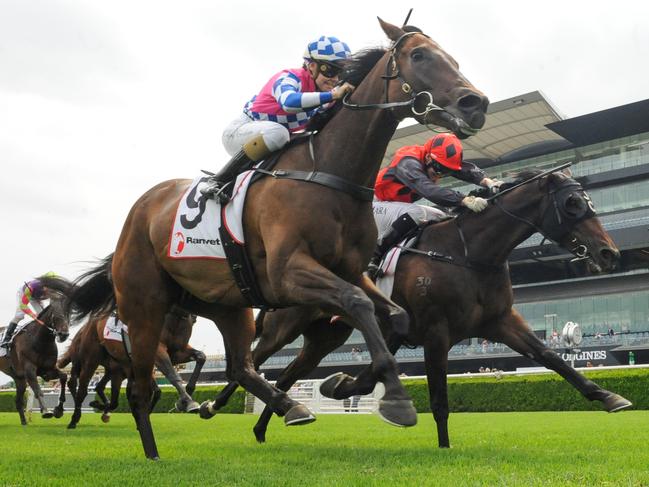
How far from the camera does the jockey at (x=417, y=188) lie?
6.29 m

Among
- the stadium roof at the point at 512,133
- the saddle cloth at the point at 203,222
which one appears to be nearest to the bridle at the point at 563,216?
the saddle cloth at the point at 203,222

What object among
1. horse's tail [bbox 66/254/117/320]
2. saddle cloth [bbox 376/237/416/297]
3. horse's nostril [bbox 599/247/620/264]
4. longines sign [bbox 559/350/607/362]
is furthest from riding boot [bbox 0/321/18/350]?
longines sign [bbox 559/350/607/362]

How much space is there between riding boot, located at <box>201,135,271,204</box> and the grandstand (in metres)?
32.8

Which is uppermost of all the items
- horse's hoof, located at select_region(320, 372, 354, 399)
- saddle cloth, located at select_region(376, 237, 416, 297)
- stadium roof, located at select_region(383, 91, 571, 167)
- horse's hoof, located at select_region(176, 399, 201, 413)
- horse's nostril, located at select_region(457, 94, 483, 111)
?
stadium roof, located at select_region(383, 91, 571, 167)

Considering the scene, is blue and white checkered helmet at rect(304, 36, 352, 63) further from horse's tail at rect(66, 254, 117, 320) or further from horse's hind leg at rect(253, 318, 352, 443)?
horse's tail at rect(66, 254, 117, 320)

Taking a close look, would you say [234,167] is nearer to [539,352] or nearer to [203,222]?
[203,222]

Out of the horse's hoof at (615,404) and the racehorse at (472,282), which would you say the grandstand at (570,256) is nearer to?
the racehorse at (472,282)

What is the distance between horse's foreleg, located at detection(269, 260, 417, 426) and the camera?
3.58 metres

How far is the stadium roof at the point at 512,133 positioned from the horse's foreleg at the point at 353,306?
40.2 metres

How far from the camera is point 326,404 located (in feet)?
65.8

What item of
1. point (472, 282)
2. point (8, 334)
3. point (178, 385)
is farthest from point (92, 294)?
point (8, 334)

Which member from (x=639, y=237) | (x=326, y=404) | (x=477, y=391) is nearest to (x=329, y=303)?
(x=477, y=391)

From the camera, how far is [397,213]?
6.66 metres

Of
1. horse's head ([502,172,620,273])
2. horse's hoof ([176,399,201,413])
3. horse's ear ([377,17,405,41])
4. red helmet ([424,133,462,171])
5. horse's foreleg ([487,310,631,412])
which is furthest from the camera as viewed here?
horse's hoof ([176,399,201,413])
